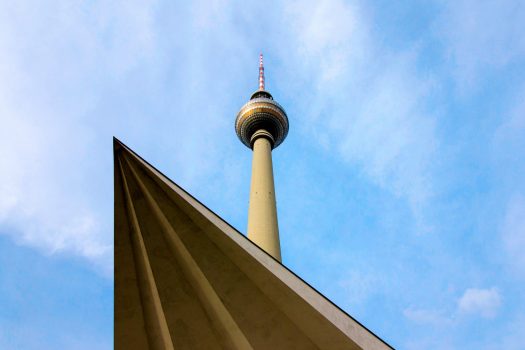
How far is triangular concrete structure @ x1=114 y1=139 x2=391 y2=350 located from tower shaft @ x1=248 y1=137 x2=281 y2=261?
55.3ft

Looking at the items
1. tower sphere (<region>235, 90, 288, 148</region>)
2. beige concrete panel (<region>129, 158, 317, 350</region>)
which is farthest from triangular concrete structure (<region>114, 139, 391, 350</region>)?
tower sphere (<region>235, 90, 288, 148</region>)

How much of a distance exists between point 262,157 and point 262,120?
7644 mm

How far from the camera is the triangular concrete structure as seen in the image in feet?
28.1

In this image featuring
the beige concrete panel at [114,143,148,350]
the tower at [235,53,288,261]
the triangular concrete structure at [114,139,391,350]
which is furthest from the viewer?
the tower at [235,53,288,261]

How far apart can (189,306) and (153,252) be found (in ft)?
4.93

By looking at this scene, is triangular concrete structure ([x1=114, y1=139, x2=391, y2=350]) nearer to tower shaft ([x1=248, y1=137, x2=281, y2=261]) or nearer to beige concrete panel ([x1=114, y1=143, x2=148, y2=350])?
beige concrete panel ([x1=114, y1=143, x2=148, y2=350])

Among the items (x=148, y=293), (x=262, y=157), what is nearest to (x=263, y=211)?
(x=262, y=157)

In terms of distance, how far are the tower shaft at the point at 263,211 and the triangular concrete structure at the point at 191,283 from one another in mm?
16845

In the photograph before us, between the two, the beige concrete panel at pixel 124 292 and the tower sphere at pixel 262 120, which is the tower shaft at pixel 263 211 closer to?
the tower sphere at pixel 262 120

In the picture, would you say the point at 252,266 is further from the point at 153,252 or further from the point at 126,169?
the point at 126,169

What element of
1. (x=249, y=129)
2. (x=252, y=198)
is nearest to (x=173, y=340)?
(x=252, y=198)

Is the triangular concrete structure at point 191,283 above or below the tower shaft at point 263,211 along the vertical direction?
below

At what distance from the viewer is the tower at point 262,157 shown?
91.9 ft

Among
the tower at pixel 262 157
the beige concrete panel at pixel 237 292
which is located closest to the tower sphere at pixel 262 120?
the tower at pixel 262 157
